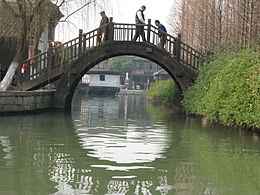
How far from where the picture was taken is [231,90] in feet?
45.1

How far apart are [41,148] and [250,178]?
4.03 meters

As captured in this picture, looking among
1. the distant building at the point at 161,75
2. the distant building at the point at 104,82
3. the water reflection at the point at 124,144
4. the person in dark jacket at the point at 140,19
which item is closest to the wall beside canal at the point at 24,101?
the water reflection at the point at 124,144

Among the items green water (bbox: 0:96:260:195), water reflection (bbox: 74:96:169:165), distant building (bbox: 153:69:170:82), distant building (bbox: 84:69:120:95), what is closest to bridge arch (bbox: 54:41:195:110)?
water reflection (bbox: 74:96:169:165)

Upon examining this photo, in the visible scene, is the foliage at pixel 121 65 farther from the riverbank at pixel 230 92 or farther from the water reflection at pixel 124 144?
the water reflection at pixel 124 144

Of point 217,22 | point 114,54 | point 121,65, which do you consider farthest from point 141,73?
point 114,54

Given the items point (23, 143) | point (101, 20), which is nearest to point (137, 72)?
point (101, 20)

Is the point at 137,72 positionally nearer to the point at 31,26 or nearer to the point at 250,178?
the point at 31,26

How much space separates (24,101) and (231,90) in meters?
7.61

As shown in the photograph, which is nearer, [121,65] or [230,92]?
[230,92]

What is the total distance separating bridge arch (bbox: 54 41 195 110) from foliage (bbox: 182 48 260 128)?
1.70 m

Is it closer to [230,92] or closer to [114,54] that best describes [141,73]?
[114,54]

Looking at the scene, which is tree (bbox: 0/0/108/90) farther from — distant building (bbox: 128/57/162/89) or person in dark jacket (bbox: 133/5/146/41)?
distant building (bbox: 128/57/162/89)

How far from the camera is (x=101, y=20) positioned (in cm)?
1898

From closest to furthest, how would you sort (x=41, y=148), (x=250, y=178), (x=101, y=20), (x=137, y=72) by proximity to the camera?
(x=250, y=178) → (x=41, y=148) → (x=101, y=20) → (x=137, y=72)
